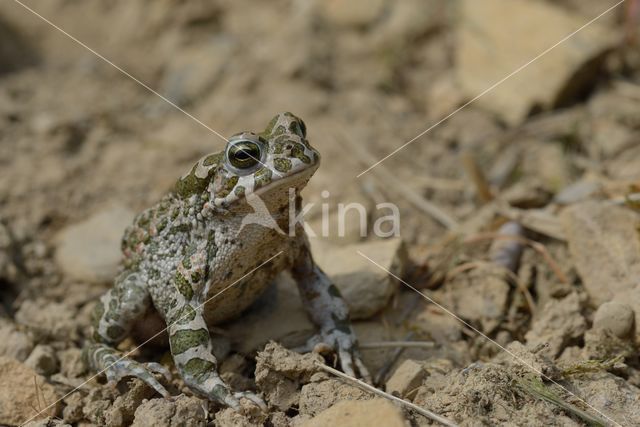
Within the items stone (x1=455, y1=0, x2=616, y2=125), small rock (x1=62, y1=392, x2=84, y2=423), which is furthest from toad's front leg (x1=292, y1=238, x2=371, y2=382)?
stone (x1=455, y1=0, x2=616, y2=125)

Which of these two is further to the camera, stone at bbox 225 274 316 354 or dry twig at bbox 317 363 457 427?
stone at bbox 225 274 316 354

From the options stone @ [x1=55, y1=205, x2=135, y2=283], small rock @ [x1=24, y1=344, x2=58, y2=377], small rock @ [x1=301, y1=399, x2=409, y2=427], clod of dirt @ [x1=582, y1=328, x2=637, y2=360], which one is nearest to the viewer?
small rock @ [x1=301, y1=399, x2=409, y2=427]

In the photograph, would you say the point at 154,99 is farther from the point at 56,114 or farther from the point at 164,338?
the point at 164,338

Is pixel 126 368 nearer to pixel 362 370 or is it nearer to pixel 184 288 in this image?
pixel 184 288

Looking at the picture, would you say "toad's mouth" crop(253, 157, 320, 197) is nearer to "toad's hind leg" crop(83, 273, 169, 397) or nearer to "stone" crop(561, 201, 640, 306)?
"toad's hind leg" crop(83, 273, 169, 397)

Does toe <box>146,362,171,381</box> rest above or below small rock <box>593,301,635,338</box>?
above

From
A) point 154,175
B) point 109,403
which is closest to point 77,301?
point 109,403

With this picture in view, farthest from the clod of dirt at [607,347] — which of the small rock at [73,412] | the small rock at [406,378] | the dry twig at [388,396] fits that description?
the small rock at [73,412]
